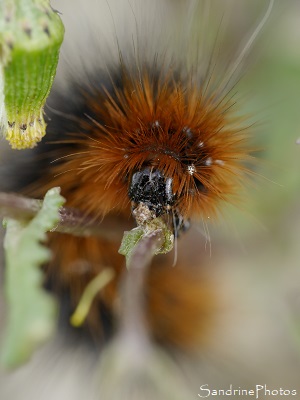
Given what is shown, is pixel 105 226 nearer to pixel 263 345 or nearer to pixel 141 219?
pixel 141 219

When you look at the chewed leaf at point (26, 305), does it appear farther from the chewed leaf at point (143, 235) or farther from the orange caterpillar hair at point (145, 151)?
the orange caterpillar hair at point (145, 151)

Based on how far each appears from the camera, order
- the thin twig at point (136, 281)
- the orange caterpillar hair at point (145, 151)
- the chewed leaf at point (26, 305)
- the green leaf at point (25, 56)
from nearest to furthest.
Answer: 1. the chewed leaf at point (26, 305)
2. the green leaf at point (25, 56)
3. the thin twig at point (136, 281)
4. the orange caterpillar hair at point (145, 151)

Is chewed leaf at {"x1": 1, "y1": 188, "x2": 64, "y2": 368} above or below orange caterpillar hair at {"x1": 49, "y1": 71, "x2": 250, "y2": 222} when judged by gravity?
below

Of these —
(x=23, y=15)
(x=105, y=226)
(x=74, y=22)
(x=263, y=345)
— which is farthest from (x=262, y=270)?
(x=23, y=15)

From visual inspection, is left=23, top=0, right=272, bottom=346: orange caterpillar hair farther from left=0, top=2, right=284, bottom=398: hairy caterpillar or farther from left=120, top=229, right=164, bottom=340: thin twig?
left=120, top=229, right=164, bottom=340: thin twig

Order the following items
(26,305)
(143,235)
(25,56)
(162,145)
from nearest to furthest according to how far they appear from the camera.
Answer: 1. (26,305)
2. (25,56)
3. (143,235)
4. (162,145)

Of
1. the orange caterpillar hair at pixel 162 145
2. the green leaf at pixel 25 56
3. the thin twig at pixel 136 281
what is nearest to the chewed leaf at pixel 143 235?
the thin twig at pixel 136 281

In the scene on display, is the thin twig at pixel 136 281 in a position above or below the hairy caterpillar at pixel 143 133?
below

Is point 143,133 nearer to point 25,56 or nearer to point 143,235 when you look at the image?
point 143,235

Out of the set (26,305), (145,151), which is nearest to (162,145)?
(145,151)

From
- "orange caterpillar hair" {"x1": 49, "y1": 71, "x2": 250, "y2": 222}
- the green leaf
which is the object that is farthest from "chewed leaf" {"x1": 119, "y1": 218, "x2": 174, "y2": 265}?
the green leaf
